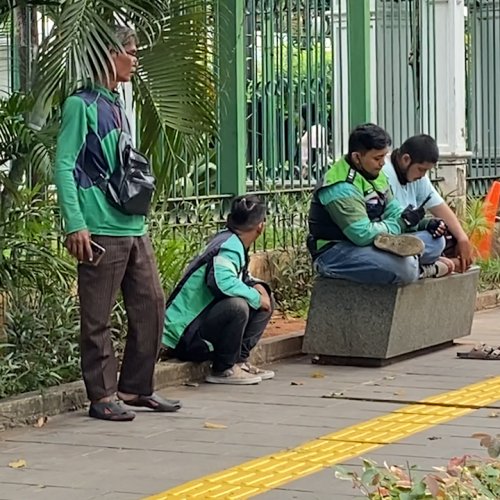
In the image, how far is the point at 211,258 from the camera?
8.76 m

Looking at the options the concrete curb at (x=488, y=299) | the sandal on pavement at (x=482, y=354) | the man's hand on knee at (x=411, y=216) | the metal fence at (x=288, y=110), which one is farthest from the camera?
the concrete curb at (x=488, y=299)

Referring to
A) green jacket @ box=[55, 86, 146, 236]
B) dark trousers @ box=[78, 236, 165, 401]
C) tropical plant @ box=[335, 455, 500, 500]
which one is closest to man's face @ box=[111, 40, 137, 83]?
green jacket @ box=[55, 86, 146, 236]

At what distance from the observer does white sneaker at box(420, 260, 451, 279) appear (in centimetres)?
983

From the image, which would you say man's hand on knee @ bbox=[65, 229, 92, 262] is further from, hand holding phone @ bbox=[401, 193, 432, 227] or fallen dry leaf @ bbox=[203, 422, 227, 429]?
hand holding phone @ bbox=[401, 193, 432, 227]

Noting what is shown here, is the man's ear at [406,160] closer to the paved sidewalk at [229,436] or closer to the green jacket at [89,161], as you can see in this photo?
the paved sidewalk at [229,436]

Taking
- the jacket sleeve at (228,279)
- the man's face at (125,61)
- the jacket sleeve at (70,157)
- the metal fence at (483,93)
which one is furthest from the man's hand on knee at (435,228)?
the metal fence at (483,93)

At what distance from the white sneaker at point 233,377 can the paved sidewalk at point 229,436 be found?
9cm

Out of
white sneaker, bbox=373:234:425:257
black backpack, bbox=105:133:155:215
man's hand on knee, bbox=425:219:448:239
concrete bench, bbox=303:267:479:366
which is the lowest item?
concrete bench, bbox=303:267:479:366

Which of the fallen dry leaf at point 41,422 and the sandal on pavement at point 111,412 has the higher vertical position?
the sandal on pavement at point 111,412

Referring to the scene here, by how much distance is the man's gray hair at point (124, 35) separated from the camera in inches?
298

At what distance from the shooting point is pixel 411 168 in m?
9.85

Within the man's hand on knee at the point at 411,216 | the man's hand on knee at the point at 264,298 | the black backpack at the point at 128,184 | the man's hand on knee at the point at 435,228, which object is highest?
the black backpack at the point at 128,184

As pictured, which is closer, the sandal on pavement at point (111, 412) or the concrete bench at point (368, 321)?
the sandal on pavement at point (111, 412)

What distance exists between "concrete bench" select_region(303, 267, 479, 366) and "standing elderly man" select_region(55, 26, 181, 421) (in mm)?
2130
